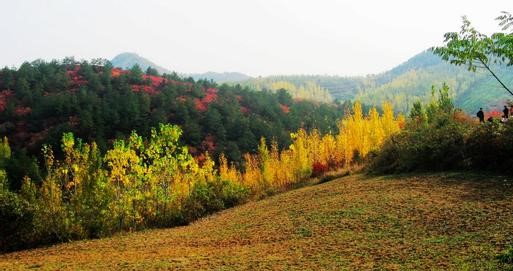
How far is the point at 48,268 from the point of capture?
13.3 meters

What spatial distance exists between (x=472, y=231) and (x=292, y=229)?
628cm

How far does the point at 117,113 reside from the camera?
68.9 m

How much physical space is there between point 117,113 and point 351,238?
60.7 meters

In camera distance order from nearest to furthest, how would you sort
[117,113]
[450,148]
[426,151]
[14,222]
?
[14,222] < [450,148] < [426,151] < [117,113]

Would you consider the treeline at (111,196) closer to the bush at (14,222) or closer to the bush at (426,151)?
the bush at (14,222)

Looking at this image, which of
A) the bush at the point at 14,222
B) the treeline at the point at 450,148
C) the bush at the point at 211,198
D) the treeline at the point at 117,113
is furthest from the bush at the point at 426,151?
the treeline at the point at 117,113

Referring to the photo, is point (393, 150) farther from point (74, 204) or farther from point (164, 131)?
point (74, 204)

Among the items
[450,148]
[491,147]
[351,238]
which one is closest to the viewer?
[351,238]

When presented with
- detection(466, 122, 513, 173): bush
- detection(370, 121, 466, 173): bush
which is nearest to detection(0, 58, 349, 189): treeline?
detection(370, 121, 466, 173): bush

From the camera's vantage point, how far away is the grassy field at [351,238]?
11.2 m

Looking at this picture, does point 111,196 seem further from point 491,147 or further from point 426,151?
point 491,147

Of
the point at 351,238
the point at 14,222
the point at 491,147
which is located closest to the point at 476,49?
the point at 351,238

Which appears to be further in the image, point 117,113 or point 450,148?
point 117,113

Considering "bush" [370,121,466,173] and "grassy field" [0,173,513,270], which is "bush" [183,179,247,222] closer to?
"grassy field" [0,173,513,270]
